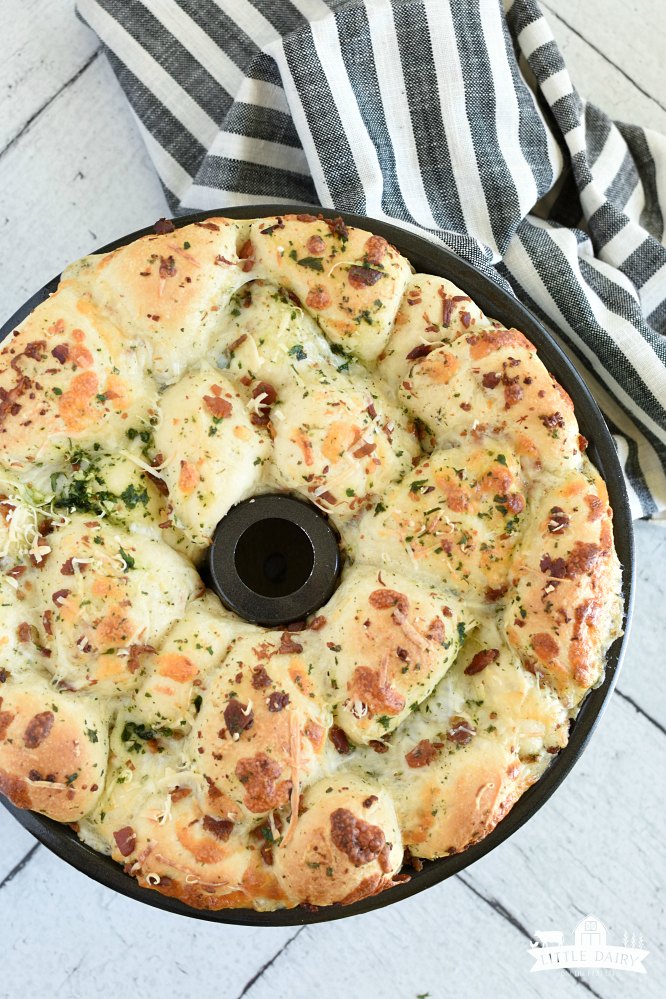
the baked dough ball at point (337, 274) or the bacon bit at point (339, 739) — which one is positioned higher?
the baked dough ball at point (337, 274)

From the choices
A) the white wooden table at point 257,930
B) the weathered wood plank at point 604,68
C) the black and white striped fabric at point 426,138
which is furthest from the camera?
the weathered wood plank at point 604,68

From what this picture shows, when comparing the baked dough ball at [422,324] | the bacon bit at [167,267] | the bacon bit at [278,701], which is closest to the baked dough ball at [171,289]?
the bacon bit at [167,267]

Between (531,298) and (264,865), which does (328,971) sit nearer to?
(264,865)

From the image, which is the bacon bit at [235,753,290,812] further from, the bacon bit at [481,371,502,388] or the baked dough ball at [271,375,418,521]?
the bacon bit at [481,371,502,388]

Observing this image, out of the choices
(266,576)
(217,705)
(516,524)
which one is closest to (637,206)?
(516,524)

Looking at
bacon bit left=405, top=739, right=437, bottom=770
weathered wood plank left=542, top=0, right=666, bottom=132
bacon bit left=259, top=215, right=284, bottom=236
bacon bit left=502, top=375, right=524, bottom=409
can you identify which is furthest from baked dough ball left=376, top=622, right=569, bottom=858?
weathered wood plank left=542, top=0, right=666, bottom=132

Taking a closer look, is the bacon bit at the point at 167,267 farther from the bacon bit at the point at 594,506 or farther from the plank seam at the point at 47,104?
the plank seam at the point at 47,104

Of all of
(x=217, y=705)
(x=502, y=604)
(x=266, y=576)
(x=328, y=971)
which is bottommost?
(x=328, y=971)

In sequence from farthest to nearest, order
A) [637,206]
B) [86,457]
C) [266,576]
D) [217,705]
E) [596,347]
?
1. [637,206]
2. [596,347]
3. [266,576]
4. [86,457]
5. [217,705]
